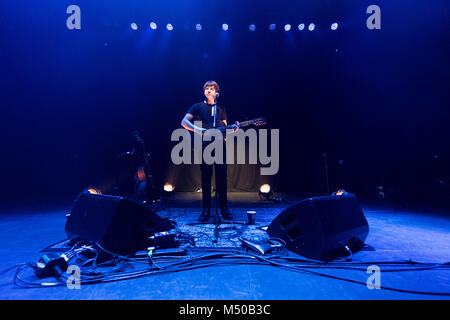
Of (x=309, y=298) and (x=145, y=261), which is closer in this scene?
(x=309, y=298)

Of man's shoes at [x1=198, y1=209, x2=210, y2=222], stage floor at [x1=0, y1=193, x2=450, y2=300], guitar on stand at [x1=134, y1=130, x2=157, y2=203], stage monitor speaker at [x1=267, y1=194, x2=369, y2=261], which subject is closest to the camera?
stage floor at [x1=0, y1=193, x2=450, y2=300]

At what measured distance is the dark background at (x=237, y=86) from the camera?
5.57 m

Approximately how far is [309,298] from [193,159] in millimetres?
6068

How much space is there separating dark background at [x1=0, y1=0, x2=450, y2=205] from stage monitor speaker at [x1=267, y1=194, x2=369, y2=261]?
4.16 meters

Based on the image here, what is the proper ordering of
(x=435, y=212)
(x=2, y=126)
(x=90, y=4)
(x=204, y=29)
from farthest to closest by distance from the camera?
(x=2, y=126) → (x=204, y=29) → (x=90, y=4) → (x=435, y=212)

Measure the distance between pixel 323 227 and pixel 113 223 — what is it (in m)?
1.81

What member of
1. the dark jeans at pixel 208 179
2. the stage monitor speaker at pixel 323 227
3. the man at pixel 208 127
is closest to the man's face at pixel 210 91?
the man at pixel 208 127

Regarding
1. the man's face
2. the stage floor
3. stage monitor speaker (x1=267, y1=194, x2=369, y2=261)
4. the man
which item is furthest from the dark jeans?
stage monitor speaker (x1=267, y1=194, x2=369, y2=261)

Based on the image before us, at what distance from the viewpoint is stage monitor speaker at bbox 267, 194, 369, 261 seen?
80.6 inches

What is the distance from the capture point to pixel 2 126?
668 cm

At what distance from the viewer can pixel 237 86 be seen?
7.09 meters

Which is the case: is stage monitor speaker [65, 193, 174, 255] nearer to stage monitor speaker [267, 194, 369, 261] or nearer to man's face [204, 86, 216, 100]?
stage monitor speaker [267, 194, 369, 261]
